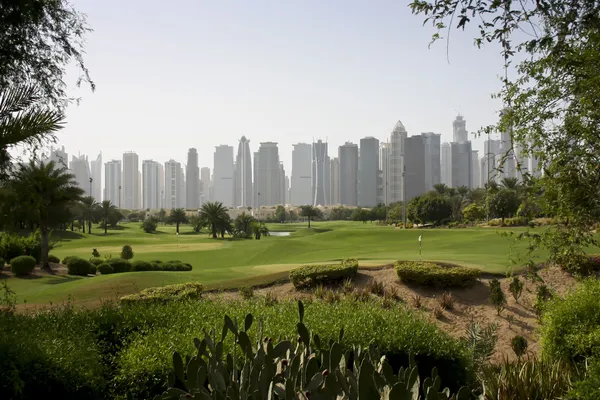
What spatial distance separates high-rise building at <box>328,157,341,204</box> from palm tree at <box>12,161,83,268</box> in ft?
312

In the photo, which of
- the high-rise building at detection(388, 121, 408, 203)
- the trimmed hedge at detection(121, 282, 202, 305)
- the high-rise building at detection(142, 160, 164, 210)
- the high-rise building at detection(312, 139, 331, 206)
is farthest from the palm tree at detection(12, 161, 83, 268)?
the high-rise building at detection(312, 139, 331, 206)

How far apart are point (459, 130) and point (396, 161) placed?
462 inches

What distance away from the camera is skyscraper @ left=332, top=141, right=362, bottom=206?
112800 mm

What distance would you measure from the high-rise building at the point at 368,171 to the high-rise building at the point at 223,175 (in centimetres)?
2878

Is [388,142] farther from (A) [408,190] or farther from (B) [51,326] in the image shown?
(B) [51,326]

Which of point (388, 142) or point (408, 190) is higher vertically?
point (388, 142)

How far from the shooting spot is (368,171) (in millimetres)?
107812

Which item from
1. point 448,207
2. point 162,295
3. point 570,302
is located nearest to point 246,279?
point 162,295

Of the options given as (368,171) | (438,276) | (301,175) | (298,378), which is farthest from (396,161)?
(298,378)

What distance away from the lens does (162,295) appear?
41.4 feet

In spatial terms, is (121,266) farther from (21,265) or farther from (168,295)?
(168,295)

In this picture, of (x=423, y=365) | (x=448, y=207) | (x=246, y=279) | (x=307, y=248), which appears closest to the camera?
(x=423, y=365)

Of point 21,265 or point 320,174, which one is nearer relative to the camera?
point 21,265

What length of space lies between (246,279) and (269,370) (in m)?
13.4
